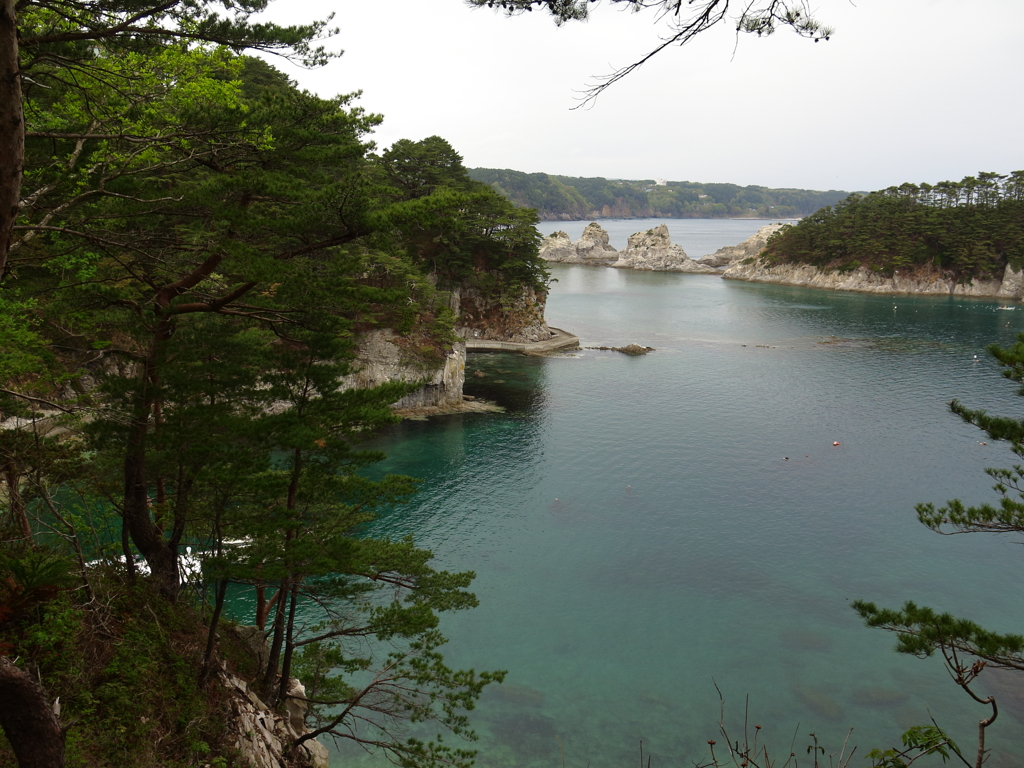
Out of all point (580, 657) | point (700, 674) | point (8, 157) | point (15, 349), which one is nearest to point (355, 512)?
→ point (15, 349)

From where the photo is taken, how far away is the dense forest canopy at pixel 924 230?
8019 cm

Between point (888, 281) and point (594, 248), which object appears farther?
point (594, 248)

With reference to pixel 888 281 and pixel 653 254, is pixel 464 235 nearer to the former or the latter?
pixel 888 281

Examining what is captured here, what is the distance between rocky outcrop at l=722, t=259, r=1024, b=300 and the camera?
7862 centimetres

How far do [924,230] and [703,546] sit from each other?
259 ft

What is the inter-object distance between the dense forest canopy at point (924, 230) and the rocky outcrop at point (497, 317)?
5562 cm

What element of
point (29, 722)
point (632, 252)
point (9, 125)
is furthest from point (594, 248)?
point (29, 722)

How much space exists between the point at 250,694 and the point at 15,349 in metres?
6.64

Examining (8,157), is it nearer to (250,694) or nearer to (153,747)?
(153,747)

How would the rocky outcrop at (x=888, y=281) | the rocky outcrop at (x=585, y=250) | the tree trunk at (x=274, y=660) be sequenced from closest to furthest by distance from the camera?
1. the tree trunk at (x=274, y=660)
2. the rocky outcrop at (x=888, y=281)
3. the rocky outcrop at (x=585, y=250)

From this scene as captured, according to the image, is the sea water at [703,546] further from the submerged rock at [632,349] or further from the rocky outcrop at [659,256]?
the rocky outcrop at [659,256]

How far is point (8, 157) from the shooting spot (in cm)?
583

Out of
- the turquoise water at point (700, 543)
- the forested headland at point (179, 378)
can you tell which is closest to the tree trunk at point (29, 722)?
the forested headland at point (179, 378)

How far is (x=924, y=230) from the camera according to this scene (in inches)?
3290
